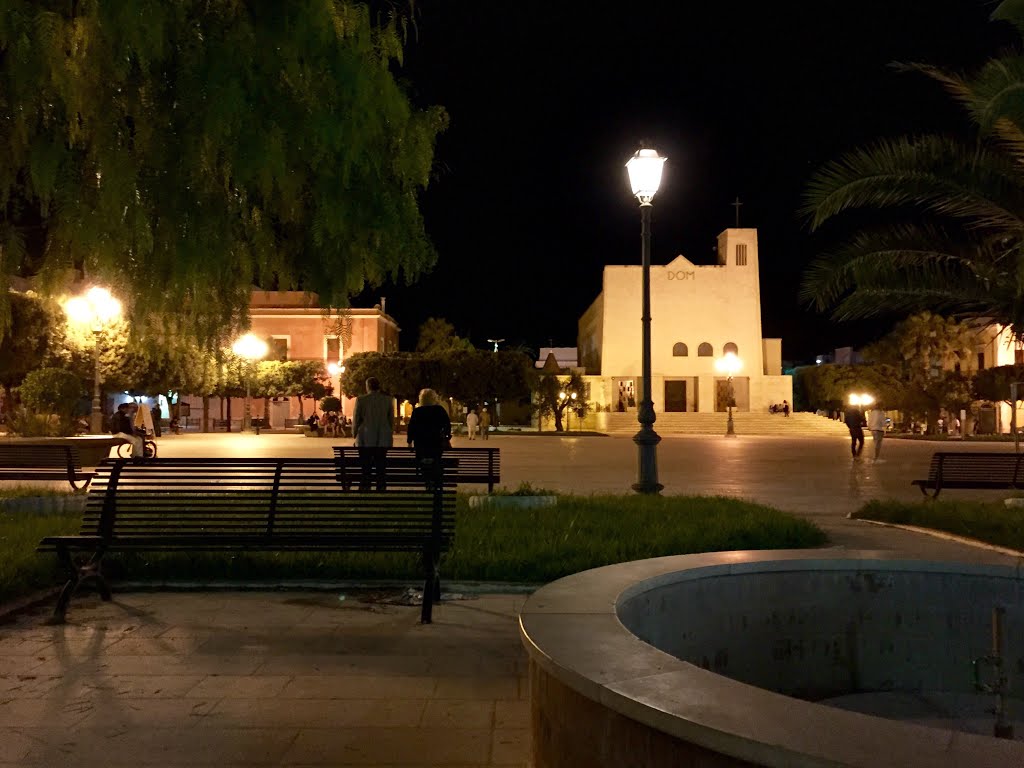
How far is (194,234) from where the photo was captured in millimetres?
5254

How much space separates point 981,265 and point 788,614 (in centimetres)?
721

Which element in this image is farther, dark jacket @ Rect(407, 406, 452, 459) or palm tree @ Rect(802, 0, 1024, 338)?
dark jacket @ Rect(407, 406, 452, 459)

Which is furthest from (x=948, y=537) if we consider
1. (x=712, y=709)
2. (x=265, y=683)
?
(x=712, y=709)

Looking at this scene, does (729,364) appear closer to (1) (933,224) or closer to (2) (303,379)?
(2) (303,379)

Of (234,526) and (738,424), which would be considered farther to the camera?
(738,424)

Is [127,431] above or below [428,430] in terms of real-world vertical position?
below

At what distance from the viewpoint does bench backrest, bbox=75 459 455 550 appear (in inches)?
244

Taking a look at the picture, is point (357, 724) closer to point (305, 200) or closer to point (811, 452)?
point (305, 200)

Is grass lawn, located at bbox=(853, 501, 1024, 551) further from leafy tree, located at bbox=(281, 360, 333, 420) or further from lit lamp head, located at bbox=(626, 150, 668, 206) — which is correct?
leafy tree, located at bbox=(281, 360, 333, 420)

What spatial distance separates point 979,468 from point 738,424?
3659 cm

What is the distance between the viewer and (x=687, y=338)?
5691cm

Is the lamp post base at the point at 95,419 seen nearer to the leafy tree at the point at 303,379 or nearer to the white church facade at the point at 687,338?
the leafy tree at the point at 303,379

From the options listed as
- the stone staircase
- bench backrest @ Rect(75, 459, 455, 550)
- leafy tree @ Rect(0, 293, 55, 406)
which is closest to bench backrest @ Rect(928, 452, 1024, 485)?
bench backrest @ Rect(75, 459, 455, 550)

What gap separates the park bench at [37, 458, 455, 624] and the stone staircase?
41099mm
